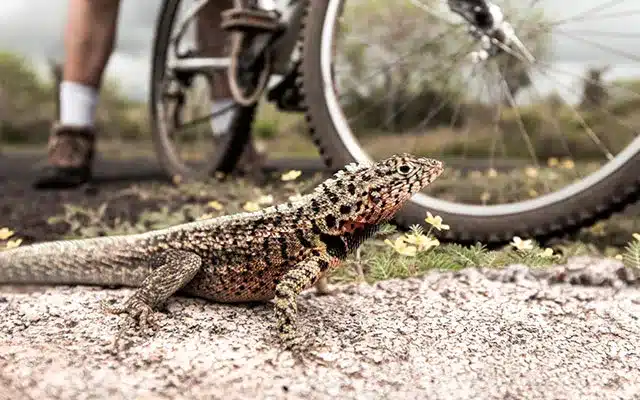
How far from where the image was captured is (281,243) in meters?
2.17

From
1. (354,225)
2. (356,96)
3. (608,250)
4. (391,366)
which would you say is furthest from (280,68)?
(391,366)

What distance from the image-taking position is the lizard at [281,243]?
6.82 feet

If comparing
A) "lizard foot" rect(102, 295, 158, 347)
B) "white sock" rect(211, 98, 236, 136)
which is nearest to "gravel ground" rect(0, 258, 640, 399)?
"lizard foot" rect(102, 295, 158, 347)

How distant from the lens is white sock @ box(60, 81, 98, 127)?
17.3ft

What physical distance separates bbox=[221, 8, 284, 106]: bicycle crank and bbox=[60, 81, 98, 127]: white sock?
1261 mm

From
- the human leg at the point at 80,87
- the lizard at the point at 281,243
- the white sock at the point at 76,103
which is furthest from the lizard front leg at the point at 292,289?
the white sock at the point at 76,103

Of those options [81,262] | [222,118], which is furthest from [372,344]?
[222,118]

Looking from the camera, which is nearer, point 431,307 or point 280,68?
point 431,307

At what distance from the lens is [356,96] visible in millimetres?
3725

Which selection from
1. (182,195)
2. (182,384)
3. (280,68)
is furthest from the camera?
(182,195)

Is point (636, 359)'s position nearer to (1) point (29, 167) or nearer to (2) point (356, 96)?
(2) point (356, 96)

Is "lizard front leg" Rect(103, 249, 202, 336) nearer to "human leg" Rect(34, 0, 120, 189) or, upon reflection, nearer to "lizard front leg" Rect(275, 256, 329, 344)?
"lizard front leg" Rect(275, 256, 329, 344)

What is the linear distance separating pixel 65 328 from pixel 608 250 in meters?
2.30

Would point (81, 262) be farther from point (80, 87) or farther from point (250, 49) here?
point (80, 87)
